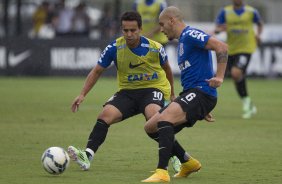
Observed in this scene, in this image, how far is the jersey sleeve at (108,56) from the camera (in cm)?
1127

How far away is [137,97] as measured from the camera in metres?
11.5

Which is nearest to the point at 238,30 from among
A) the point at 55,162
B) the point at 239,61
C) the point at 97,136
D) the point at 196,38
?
the point at 239,61

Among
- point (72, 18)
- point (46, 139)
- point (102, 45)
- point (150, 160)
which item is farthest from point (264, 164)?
point (72, 18)

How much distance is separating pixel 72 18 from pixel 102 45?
2.34 meters

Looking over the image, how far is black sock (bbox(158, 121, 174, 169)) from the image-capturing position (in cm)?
988

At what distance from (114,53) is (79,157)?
148 centimetres

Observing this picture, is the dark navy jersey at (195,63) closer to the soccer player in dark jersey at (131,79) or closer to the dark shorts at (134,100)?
the soccer player in dark jersey at (131,79)

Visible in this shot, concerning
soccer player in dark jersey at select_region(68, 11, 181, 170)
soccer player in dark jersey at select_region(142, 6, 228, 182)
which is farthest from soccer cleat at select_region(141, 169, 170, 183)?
soccer player in dark jersey at select_region(68, 11, 181, 170)

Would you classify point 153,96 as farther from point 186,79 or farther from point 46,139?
point 46,139

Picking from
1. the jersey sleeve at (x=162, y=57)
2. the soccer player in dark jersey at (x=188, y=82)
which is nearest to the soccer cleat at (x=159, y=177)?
the soccer player in dark jersey at (x=188, y=82)

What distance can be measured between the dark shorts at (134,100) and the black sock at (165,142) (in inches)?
51.6

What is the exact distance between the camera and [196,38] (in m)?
10.1

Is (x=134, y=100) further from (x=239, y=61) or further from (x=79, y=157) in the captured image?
(x=239, y=61)

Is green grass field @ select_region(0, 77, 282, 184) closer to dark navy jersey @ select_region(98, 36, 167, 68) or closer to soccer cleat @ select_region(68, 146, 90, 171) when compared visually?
soccer cleat @ select_region(68, 146, 90, 171)
